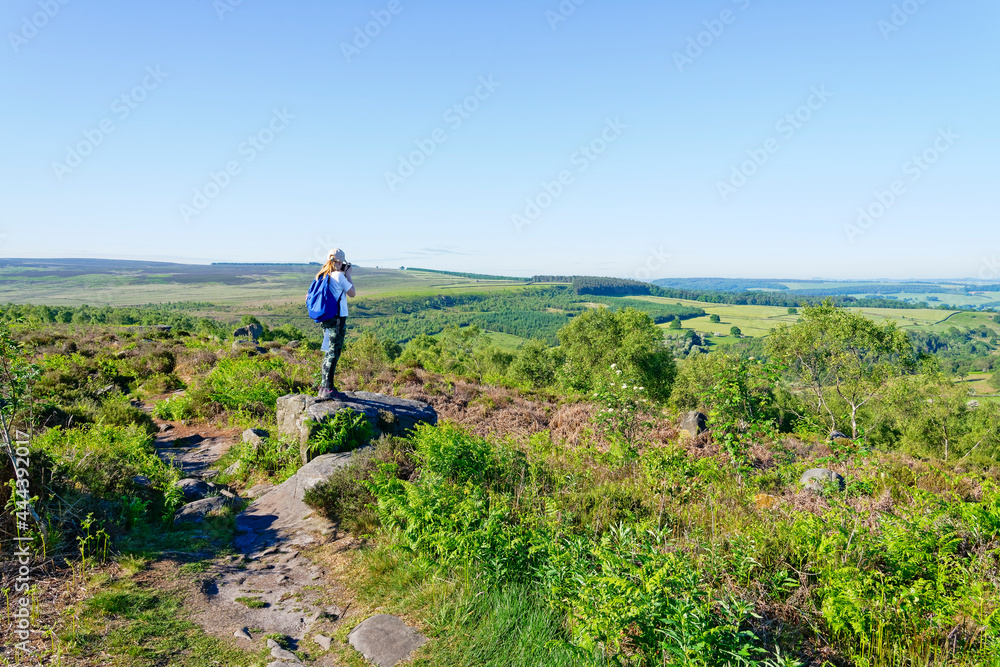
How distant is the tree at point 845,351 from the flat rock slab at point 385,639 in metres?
28.1

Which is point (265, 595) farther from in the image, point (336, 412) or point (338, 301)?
point (338, 301)

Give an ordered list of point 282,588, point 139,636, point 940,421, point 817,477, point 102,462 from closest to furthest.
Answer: point 139,636 < point 282,588 < point 102,462 < point 817,477 < point 940,421

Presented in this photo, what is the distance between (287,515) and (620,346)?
35.6 metres

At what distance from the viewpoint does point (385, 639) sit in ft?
13.1

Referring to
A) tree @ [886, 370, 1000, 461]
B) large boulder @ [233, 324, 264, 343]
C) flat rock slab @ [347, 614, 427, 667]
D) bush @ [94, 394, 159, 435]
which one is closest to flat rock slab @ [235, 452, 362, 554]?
flat rock slab @ [347, 614, 427, 667]

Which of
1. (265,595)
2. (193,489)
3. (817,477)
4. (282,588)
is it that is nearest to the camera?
(265,595)

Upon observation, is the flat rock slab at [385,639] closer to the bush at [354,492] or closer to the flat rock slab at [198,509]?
the bush at [354,492]

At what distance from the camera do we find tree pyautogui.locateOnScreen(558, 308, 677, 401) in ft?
120

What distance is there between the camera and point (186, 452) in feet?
34.0

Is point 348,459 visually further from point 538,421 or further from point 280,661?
point 538,421

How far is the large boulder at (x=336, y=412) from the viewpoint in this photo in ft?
28.0

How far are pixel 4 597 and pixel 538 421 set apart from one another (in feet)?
35.7

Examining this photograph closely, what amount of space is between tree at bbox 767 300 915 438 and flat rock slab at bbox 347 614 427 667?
2807 centimetres

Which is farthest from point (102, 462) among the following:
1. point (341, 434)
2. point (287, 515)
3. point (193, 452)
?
point (193, 452)
